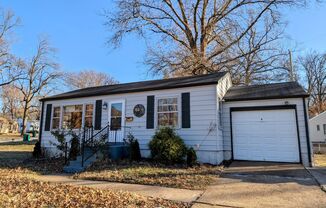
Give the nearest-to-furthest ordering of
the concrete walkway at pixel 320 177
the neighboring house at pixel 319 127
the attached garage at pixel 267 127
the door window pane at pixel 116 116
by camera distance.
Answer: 1. the concrete walkway at pixel 320 177
2. the attached garage at pixel 267 127
3. the door window pane at pixel 116 116
4. the neighboring house at pixel 319 127

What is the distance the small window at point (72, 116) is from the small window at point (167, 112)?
4.52 metres

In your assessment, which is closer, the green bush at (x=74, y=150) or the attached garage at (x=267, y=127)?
the attached garage at (x=267, y=127)

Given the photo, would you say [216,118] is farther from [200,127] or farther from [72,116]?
[72,116]

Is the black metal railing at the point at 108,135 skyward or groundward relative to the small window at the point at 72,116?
groundward

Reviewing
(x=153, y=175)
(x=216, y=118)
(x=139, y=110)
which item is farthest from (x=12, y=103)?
(x=153, y=175)

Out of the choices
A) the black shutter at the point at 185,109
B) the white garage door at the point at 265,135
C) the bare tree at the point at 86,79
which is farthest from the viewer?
the bare tree at the point at 86,79

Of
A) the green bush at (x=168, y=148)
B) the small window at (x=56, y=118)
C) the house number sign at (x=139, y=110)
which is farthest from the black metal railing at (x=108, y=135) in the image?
the small window at (x=56, y=118)

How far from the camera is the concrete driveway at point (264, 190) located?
4688mm

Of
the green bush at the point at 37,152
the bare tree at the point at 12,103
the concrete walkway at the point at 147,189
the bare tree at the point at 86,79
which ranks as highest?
the bare tree at the point at 86,79

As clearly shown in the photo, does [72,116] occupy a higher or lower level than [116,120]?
higher

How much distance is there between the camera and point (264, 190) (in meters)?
5.59

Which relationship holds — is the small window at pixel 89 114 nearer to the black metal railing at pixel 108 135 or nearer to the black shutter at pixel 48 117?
the black metal railing at pixel 108 135

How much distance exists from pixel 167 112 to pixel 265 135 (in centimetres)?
427

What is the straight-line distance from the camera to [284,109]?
9.66m
